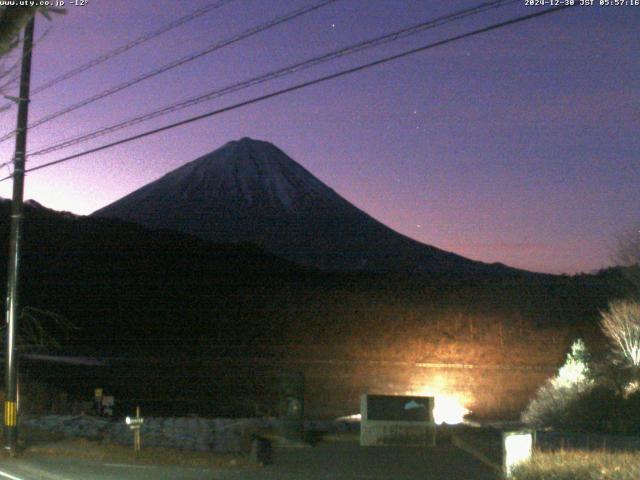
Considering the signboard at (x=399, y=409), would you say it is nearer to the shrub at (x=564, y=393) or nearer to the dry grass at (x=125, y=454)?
the dry grass at (x=125, y=454)

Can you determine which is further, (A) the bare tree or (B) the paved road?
(A) the bare tree

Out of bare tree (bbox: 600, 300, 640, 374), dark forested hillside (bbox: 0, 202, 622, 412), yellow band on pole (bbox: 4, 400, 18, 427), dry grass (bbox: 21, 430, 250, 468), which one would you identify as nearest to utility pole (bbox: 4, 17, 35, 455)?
yellow band on pole (bbox: 4, 400, 18, 427)

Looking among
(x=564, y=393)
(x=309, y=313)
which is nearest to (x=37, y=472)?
(x=564, y=393)

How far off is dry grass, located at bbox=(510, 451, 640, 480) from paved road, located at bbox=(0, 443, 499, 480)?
10.4 feet

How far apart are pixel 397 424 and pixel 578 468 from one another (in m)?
8.32

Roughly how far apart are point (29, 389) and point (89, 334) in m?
28.3

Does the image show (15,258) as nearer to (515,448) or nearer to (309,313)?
(515,448)

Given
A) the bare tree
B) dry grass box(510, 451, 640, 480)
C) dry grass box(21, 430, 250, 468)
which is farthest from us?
the bare tree

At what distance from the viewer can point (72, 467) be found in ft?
46.4

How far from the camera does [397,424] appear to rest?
1688 cm

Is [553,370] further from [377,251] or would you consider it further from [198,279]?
[377,251]

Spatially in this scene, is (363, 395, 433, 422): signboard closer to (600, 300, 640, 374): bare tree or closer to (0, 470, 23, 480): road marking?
(0, 470, 23, 480): road marking

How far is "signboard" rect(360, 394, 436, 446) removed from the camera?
16734mm

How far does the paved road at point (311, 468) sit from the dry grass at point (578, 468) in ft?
10.4
